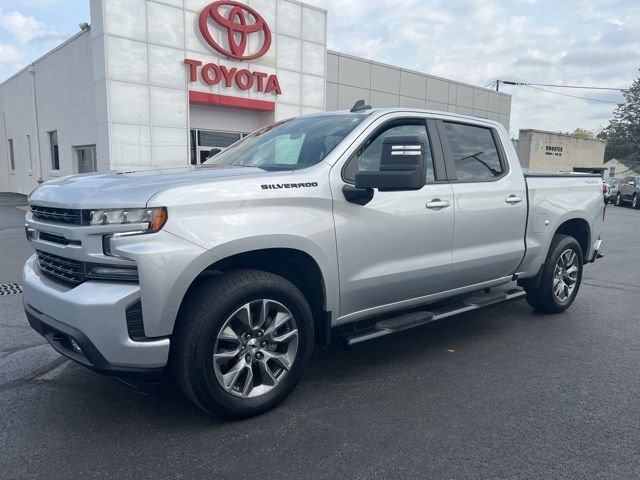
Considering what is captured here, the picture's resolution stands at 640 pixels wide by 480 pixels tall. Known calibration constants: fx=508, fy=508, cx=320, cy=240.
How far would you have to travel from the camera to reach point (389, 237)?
145 inches

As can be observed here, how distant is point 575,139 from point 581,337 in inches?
1854

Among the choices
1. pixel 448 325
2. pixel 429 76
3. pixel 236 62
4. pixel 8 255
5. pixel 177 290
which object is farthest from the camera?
pixel 429 76

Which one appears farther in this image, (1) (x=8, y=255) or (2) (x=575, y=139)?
(2) (x=575, y=139)

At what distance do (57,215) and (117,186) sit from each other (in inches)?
17.4

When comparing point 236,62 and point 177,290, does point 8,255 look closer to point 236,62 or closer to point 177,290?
point 177,290

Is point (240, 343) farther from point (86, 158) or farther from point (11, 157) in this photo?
point (11, 157)

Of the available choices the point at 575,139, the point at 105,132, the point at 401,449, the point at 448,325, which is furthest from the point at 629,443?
the point at 575,139

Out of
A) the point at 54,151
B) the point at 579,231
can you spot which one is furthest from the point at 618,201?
the point at 54,151

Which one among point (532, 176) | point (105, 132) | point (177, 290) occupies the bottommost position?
point (177, 290)

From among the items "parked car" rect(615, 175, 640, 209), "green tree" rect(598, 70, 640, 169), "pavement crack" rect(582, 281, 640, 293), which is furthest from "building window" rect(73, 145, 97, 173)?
"green tree" rect(598, 70, 640, 169)

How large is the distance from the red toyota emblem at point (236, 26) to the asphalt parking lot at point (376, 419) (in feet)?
45.9

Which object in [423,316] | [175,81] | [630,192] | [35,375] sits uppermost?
[175,81]

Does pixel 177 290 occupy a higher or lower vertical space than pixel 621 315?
higher

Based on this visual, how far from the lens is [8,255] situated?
28.7 ft
